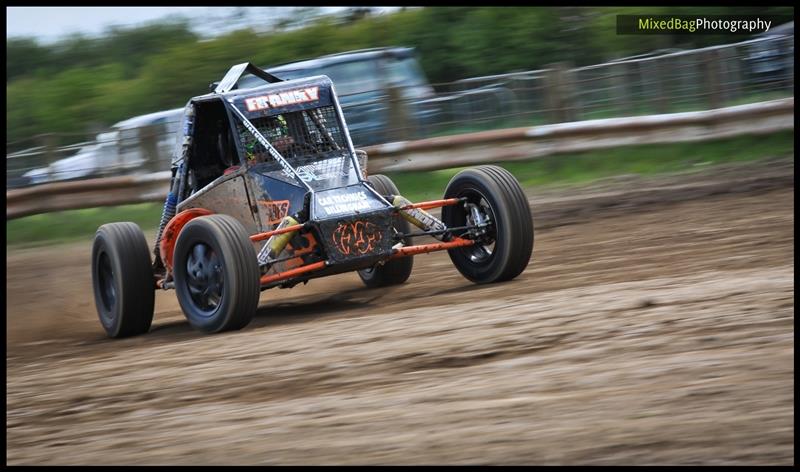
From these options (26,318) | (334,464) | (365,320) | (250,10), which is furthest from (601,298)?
(250,10)

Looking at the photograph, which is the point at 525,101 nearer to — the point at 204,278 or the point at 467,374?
the point at 204,278

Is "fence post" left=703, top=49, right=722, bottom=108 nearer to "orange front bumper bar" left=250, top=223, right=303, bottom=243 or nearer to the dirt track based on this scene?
the dirt track

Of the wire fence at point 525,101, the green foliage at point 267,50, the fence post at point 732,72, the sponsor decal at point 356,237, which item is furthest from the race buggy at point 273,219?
the green foliage at point 267,50

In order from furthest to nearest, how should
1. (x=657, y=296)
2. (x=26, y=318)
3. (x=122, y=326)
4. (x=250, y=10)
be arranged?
(x=250, y=10) < (x=26, y=318) < (x=122, y=326) < (x=657, y=296)

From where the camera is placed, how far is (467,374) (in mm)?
5023

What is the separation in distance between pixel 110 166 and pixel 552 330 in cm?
1001

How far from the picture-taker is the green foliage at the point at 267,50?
17.9 meters

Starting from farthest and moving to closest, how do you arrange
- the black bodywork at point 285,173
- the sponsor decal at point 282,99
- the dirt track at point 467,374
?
the sponsor decal at point 282,99 → the black bodywork at point 285,173 → the dirt track at point 467,374

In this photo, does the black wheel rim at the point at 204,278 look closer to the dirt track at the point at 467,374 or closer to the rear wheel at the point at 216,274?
the rear wheel at the point at 216,274

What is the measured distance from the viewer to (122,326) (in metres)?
7.81

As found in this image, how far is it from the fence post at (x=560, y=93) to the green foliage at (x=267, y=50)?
127 inches

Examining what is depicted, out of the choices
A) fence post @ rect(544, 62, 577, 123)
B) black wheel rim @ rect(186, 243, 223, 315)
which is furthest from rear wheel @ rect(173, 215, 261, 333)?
fence post @ rect(544, 62, 577, 123)

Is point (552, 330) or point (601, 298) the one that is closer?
point (552, 330)
